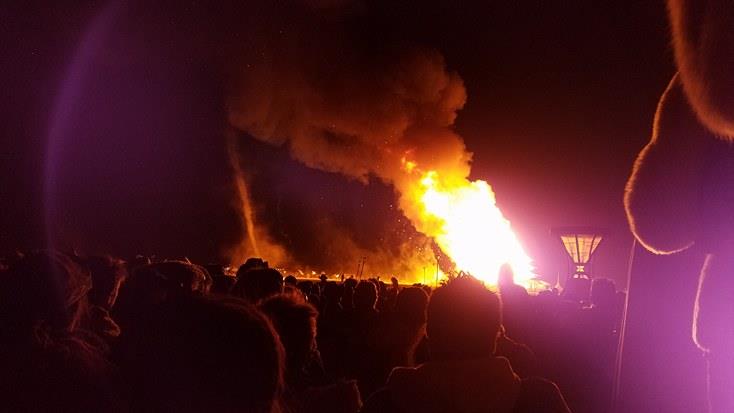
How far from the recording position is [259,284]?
439 centimetres

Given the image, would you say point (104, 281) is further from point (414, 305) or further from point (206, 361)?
point (206, 361)

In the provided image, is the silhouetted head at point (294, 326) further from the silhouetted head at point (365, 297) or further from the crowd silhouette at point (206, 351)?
the silhouetted head at point (365, 297)

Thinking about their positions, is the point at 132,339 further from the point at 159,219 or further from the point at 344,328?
the point at 159,219

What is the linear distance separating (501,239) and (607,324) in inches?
706

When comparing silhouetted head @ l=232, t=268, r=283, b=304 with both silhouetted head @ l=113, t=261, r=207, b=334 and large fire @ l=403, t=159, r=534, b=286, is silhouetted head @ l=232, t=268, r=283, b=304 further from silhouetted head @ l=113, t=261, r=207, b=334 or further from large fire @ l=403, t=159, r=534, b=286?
large fire @ l=403, t=159, r=534, b=286

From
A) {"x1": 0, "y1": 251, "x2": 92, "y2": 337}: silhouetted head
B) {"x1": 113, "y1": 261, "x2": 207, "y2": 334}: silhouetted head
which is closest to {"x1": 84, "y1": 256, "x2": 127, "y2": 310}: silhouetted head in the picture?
{"x1": 113, "y1": 261, "x2": 207, "y2": 334}: silhouetted head

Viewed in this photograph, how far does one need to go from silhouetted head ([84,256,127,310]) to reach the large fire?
21.1 metres

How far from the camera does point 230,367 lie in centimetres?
146

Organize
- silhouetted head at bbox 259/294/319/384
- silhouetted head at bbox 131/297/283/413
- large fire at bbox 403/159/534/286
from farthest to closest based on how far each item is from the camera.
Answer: large fire at bbox 403/159/534/286
silhouetted head at bbox 259/294/319/384
silhouetted head at bbox 131/297/283/413

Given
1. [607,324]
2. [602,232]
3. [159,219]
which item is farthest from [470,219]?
[607,324]

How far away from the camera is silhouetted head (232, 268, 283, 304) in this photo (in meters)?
4.35

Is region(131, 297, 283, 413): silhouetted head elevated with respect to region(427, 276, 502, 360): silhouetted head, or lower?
lower

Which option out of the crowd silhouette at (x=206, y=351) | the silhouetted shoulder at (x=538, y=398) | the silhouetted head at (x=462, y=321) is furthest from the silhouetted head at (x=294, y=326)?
the silhouetted shoulder at (x=538, y=398)

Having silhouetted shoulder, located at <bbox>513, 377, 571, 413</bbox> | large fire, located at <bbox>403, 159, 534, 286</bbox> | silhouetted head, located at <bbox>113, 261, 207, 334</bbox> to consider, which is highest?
large fire, located at <bbox>403, 159, 534, 286</bbox>
